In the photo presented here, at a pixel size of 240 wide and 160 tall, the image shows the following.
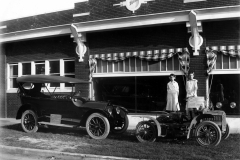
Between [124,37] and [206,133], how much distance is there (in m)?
5.89

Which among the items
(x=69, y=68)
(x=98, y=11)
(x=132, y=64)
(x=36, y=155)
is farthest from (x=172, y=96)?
(x=69, y=68)

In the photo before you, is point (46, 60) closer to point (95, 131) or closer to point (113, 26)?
point (113, 26)

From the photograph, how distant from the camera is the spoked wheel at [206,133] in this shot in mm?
7211

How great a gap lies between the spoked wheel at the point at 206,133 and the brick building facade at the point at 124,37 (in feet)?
10.2

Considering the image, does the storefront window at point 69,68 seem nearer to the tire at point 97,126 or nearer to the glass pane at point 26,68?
the glass pane at point 26,68

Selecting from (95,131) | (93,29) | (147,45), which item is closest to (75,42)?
(93,29)

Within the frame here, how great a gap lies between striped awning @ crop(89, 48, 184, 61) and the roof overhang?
1.10m

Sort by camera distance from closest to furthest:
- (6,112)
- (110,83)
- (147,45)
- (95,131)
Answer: (95,131) → (147,45) → (110,83) → (6,112)

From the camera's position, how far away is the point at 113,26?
11.4m

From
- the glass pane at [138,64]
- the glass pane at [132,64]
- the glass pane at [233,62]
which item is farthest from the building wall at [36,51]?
the glass pane at [233,62]

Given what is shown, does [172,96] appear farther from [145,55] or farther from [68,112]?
[68,112]

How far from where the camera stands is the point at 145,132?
801 centimetres

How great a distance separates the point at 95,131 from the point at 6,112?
26.8ft

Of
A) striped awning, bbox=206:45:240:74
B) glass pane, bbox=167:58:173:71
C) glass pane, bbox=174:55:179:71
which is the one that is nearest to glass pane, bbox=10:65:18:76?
glass pane, bbox=167:58:173:71
